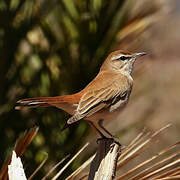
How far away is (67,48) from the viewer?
318 centimetres

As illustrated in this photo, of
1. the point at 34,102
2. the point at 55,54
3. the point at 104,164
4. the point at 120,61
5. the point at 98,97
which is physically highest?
the point at 120,61

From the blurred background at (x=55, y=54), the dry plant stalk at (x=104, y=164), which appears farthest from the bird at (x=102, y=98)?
the dry plant stalk at (x=104, y=164)

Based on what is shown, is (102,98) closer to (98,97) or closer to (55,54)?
(98,97)

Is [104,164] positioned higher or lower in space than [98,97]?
lower

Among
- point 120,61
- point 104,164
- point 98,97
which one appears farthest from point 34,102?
point 120,61

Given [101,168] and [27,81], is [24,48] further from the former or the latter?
[101,168]

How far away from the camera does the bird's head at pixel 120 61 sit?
3.49m

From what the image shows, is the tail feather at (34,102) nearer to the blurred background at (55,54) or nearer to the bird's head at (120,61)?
the blurred background at (55,54)

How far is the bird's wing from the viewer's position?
2.94m

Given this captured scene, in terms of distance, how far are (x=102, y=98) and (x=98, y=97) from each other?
0.15 feet

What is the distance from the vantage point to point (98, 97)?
3135 millimetres

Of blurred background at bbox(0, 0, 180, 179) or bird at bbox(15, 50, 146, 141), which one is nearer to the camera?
bird at bbox(15, 50, 146, 141)

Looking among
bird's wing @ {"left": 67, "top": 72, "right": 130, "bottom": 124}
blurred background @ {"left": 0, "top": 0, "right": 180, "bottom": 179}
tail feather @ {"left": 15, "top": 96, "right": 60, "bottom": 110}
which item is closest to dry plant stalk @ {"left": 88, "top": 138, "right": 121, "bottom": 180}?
tail feather @ {"left": 15, "top": 96, "right": 60, "bottom": 110}

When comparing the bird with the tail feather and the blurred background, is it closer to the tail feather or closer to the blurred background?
the tail feather
